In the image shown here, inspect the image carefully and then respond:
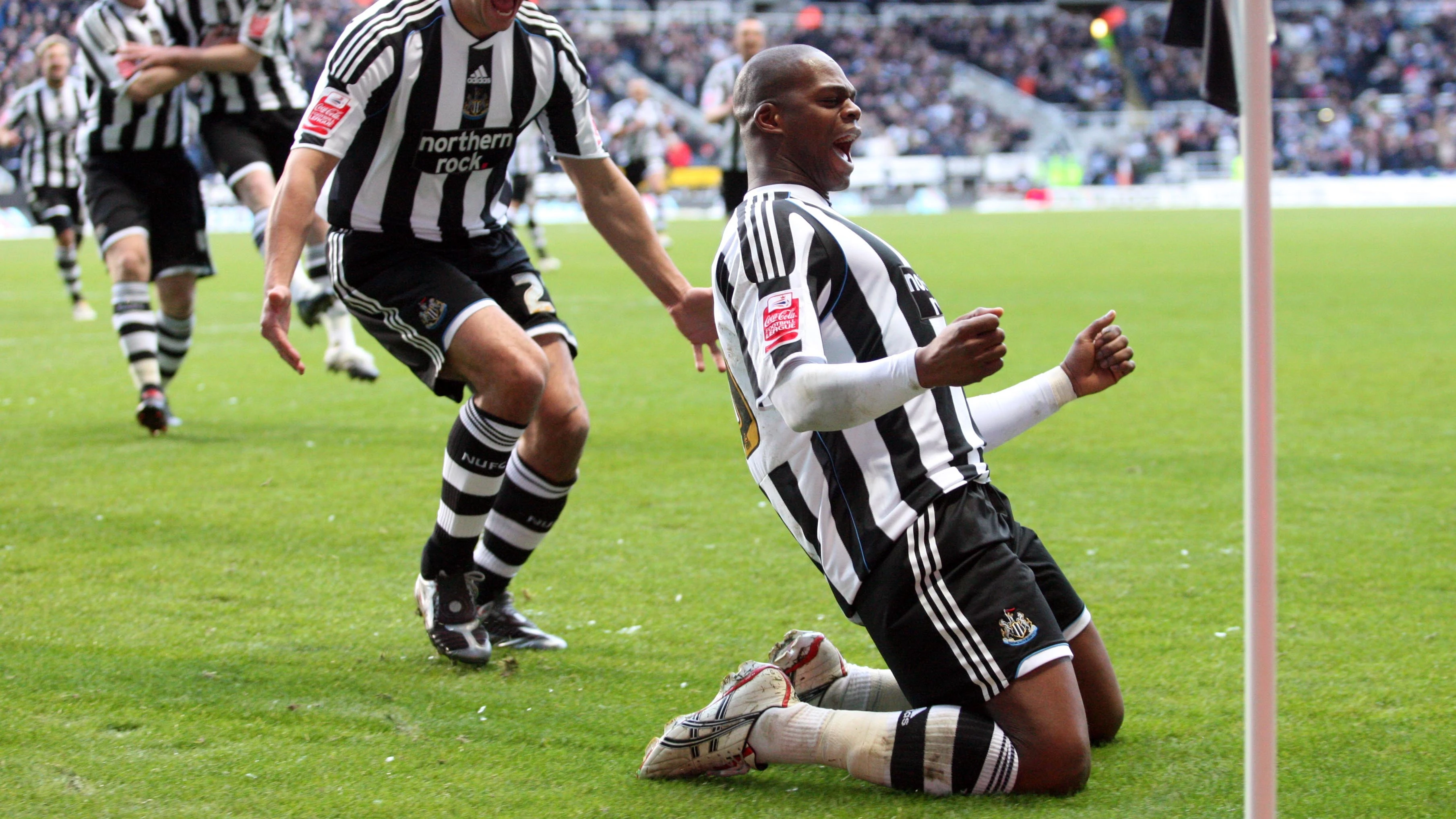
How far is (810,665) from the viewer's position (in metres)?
3.32

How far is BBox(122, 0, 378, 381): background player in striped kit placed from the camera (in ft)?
21.1

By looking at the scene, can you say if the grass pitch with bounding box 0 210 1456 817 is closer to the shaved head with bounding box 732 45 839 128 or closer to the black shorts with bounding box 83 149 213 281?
the black shorts with bounding box 83 149 213 281

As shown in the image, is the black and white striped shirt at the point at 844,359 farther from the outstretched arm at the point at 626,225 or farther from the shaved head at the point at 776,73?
the outstretched arm at the point at 626,225

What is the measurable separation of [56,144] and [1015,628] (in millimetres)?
13243

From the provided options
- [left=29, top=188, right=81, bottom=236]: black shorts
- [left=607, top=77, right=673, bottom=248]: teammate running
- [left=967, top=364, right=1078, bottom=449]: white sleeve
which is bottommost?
[left=607, top=77, right=673, bottom=248]: teammate running

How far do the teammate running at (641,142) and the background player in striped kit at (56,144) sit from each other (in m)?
8.10

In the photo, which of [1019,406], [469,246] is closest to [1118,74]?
[469,246]

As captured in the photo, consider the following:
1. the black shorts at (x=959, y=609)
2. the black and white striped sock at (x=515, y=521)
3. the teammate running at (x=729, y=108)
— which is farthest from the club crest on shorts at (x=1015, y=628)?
the teammate running at (x=729, y=108)

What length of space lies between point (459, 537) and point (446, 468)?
0.64 ft

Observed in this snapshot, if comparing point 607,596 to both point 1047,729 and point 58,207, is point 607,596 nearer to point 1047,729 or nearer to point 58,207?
point 1047,729

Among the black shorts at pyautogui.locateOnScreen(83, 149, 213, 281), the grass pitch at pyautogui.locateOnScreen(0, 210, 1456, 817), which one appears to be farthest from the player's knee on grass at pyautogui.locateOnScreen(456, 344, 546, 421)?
the black shorts at pyautogui.locateOnScreen(83, 149, 213, 281)

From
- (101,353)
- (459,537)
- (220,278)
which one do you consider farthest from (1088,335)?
(220,278)

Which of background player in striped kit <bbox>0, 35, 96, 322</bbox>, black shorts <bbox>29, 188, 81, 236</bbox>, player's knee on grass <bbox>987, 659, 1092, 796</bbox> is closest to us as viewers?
player's knee on grass <bbox>987, 659, 1092, 796</bbox>

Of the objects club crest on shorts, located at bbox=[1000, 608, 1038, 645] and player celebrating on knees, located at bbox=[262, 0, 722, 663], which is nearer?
club crest on shorts, located at bbox=[1000, 608, 1038, 645]
